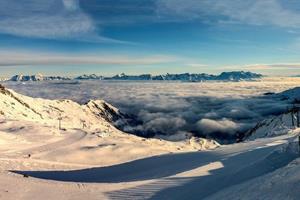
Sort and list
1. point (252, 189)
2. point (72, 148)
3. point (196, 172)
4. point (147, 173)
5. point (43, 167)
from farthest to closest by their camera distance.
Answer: point (72, 148) → point (43, 167) → point (147, 173) → point (196, 172) → point (252, 189)

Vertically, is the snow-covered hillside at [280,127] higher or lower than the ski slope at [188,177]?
lower

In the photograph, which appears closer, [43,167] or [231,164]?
[231,164]

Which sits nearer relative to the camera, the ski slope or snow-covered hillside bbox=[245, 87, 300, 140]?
the ski slope

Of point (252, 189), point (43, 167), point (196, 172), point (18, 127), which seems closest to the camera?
point (252, 189)

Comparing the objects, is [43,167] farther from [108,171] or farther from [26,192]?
[26,192]

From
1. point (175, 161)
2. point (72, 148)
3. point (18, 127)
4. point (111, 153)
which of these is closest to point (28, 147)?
point (72, 148)

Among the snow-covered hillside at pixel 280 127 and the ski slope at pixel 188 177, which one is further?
the snow-covered hillside at pixel 280 127

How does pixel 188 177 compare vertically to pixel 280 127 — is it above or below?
above

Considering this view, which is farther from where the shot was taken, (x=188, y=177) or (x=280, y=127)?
(x=280, y=127)

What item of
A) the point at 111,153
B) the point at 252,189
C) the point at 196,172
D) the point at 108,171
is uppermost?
the point at 252,189

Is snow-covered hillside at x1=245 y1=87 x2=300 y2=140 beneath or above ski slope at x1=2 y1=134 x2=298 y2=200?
beneath

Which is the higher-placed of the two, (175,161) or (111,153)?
(175,161)
